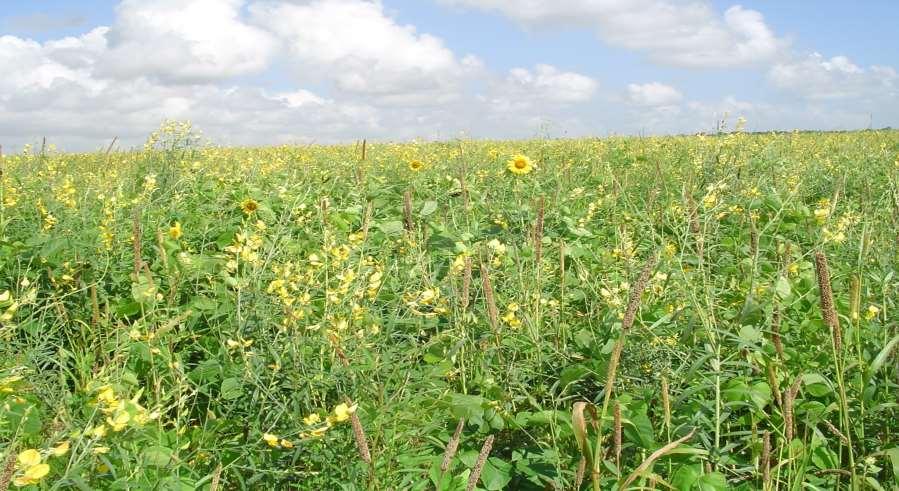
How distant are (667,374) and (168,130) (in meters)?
4.38

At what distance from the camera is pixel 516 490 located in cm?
190

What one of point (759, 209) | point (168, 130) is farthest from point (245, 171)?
point (759, 209)

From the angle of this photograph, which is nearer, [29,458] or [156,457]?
[29,458]

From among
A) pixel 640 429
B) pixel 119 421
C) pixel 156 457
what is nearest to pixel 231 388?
pixel 156 457

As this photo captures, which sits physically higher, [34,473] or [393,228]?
[393,228]

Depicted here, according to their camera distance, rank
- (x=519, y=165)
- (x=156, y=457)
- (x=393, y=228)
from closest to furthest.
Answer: (x=156, y=457)
(x=393, y=228)
(x=519, y=165)

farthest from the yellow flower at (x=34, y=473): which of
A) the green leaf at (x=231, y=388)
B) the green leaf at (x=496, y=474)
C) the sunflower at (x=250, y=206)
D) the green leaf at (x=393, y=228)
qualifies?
the sunflower at (x=250, y=206)

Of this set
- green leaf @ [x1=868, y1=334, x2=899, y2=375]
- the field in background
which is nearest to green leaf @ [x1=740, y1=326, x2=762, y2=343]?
the field in background

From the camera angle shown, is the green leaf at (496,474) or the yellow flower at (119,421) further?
the green leaf at (496,474)

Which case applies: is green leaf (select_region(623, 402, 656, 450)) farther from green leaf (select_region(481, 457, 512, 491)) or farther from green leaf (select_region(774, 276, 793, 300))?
green leaf (select_region(774, 276, 793, 300))

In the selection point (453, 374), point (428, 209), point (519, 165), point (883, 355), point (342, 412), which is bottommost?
point (453, 374)

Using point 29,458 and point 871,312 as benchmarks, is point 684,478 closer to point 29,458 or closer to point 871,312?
point 871,312

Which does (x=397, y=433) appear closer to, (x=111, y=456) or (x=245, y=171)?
(x=111, y=456)

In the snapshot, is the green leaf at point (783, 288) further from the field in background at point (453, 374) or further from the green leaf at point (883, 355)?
the green leaf at point (883, 355)
